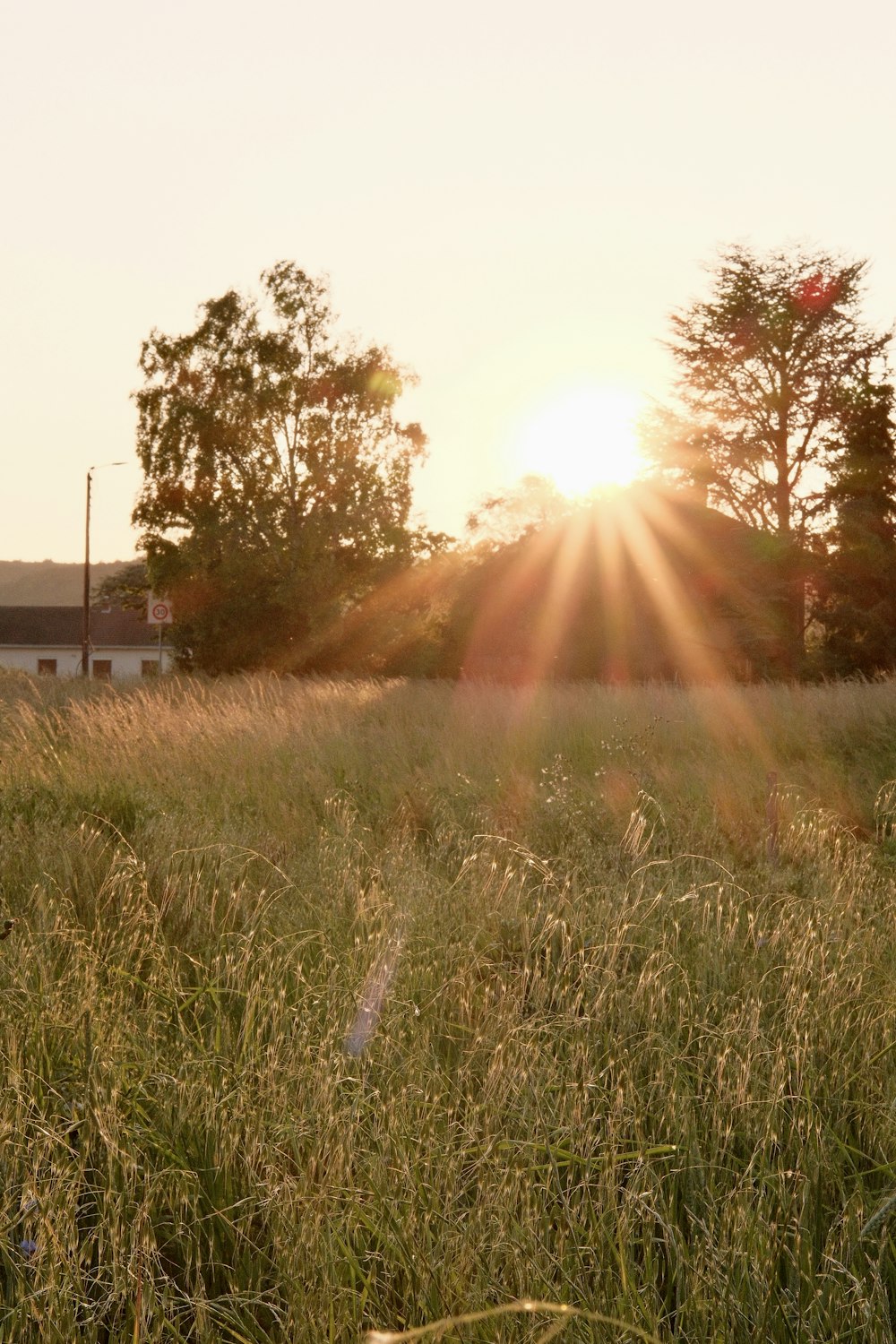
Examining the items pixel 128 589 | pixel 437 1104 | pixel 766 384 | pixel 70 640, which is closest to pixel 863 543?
pixel 766 384

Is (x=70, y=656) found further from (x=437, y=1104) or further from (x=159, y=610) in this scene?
(x=437, y=1104)

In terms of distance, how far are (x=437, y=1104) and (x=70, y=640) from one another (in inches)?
2399

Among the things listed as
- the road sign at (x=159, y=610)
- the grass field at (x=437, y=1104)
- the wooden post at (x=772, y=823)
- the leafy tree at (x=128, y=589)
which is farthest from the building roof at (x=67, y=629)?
the grass field at (x=437, y=1104)

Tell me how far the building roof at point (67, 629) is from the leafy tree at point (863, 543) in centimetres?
3838

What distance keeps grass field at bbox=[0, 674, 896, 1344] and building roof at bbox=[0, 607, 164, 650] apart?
5646 centimetres

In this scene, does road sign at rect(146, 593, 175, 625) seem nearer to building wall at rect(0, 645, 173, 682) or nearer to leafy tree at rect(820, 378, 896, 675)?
leafy tree at rect(820, 378, 896, 675)

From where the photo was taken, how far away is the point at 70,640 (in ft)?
200

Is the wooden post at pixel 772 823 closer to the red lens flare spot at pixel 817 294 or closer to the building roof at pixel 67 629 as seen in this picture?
the red lens flare spot at pixel 817 294

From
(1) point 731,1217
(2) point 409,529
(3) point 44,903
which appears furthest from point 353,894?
(2) point 409,529

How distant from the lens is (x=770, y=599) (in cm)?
2728

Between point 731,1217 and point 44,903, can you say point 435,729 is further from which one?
point 731,1217

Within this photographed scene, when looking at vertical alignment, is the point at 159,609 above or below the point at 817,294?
below

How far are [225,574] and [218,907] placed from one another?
24.9m

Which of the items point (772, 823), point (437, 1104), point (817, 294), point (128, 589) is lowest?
point (437, 1104)
